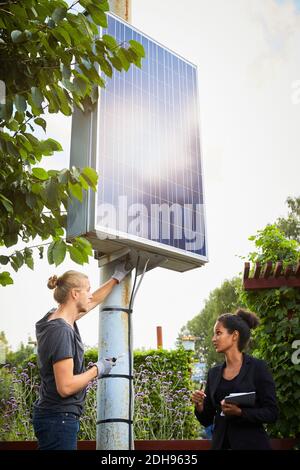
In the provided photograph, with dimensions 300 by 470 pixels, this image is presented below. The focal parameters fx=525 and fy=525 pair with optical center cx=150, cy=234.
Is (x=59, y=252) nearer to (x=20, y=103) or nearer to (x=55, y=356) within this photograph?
(x=55, y=356)

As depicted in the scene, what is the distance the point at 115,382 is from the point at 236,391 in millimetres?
617

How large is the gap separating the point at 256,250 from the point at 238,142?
2.95m

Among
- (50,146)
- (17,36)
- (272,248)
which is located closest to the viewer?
(17,36)

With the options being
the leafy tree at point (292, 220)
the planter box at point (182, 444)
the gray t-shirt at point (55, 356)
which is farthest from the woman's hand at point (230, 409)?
the leafy tree at point (292, 220)

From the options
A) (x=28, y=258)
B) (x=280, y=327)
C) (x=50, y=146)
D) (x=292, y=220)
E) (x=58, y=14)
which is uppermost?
(x=292, y=220)

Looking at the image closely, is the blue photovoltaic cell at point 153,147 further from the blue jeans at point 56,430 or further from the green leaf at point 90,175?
the blue jeans at point 56,430

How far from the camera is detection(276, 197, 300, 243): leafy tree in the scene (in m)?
18.2

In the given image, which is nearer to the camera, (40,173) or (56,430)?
(56,430)

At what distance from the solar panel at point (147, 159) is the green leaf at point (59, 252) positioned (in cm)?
19

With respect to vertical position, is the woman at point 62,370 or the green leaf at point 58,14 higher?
the green leaf at point 58,14

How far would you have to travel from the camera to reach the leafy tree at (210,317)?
21.6 metres

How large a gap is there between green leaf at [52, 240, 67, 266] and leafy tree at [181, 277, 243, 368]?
57.7 feet

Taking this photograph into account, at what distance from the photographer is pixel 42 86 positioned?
2699 millimetres

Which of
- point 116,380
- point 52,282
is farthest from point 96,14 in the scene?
point 116,380
